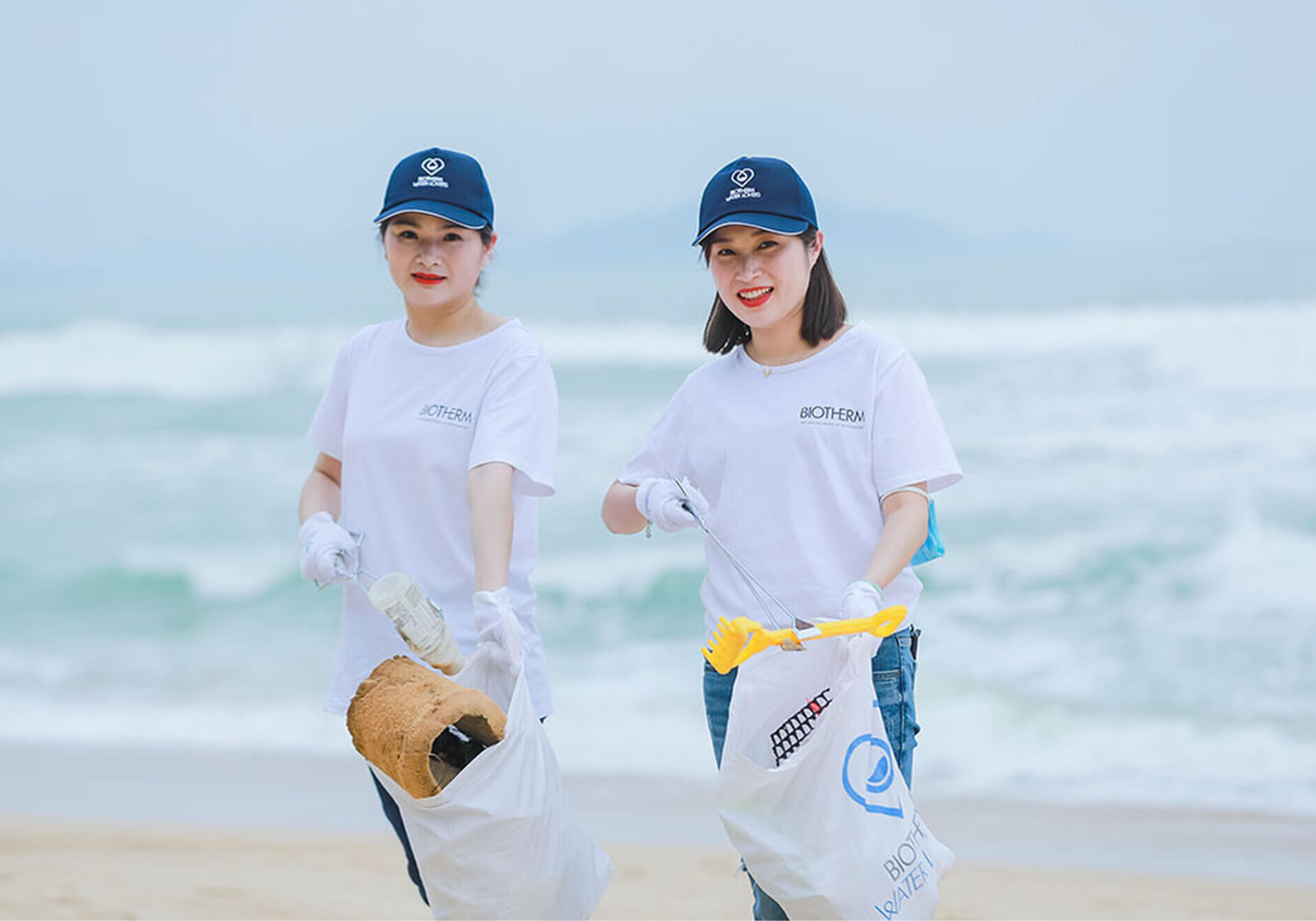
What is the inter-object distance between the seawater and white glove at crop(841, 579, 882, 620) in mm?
2746

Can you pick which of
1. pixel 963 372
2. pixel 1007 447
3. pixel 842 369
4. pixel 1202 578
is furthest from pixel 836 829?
pixel 963 372

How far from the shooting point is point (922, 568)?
7.03 meters

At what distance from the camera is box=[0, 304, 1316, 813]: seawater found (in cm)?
510

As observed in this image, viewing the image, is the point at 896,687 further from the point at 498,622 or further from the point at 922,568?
the point at 922,568

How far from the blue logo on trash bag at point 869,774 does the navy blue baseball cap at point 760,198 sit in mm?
724

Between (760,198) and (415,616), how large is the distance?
30.0 inches

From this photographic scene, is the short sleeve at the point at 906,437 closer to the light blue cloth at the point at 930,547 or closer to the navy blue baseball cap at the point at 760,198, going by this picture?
the light blue cloth at the point at 930,547

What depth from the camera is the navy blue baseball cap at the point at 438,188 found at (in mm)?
2189

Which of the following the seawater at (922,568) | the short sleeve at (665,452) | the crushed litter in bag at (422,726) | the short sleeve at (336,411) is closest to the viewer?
the crushed litter in bag at (422,726)

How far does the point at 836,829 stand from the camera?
6.24 feet

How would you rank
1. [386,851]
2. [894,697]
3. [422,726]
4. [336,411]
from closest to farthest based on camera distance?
[422,726] → [894,697] → [336,411] → [386,851]

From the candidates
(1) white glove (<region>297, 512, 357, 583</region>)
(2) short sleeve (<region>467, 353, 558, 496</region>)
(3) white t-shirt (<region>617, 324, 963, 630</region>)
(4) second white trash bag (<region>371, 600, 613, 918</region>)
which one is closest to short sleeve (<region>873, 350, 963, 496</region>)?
(3) white t-shirt (<region>617, 324, 963, 630</region>)

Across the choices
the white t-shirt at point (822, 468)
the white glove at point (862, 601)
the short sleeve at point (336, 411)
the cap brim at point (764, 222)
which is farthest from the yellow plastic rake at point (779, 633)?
the short sleeve at point (336, 411)

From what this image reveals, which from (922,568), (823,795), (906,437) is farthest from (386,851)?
(922,568)
